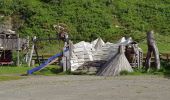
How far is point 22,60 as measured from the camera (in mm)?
45844

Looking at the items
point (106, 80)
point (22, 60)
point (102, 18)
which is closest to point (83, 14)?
point (102, 18)

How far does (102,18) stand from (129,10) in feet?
15.6

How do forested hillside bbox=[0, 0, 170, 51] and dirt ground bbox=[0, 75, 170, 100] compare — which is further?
forested hillside bbox=[0, 0, 170, 51]

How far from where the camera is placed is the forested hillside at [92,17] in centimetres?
5981

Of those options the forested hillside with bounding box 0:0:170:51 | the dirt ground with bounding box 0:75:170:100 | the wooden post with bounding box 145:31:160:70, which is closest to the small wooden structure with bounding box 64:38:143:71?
the wooden post with bounding box 145:31:160:70

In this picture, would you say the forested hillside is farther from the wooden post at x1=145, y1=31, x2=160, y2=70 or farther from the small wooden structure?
the wooden post at x1=145, y1=31, x2=160, y2=70

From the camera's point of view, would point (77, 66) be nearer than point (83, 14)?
Yes

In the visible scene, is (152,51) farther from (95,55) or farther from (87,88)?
(87,88)

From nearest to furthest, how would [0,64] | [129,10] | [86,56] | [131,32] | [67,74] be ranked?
[67,74] → [86,56] → [0,64] → [131,32] → [129,10]

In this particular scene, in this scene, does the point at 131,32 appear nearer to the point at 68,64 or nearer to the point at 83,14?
the point at 83,14

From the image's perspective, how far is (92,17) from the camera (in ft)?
208

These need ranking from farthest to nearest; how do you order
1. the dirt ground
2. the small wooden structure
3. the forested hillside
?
the forested hillside
the small wooden structure
the dirt ground

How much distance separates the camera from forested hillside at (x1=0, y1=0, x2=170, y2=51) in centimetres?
5981

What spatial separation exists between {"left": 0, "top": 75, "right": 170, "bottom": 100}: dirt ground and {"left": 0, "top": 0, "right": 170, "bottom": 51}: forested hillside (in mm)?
27223
